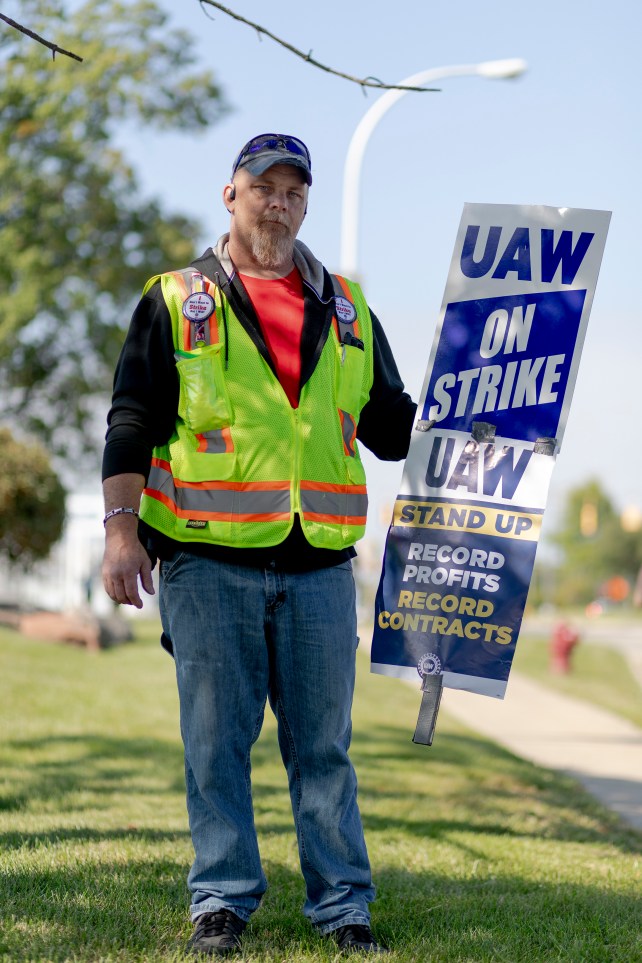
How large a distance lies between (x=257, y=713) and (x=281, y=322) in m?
1.09

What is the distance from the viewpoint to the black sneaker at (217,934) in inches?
126

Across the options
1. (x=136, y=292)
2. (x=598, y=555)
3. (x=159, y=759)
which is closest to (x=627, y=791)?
(x=159, y=759)

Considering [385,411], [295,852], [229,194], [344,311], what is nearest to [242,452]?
[344,311]

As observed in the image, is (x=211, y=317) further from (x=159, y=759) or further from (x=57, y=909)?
(x=159, y=759)

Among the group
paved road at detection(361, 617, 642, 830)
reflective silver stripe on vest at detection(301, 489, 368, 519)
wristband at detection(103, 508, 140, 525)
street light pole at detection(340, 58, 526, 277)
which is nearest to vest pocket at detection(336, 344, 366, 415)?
reflective silver stripe on vest at detection(301, 489, 368, 519)

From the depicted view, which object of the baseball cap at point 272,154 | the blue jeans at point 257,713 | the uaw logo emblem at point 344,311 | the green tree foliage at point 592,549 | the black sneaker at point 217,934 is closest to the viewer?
the black sneaker at point 217,934

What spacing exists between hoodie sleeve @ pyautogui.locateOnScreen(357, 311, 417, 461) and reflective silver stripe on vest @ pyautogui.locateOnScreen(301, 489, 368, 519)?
1.27ft

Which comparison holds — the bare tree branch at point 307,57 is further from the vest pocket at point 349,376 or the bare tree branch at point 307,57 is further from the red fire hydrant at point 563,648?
the red fire hydrant at point 563,648

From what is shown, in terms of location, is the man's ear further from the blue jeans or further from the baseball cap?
the blue jeans

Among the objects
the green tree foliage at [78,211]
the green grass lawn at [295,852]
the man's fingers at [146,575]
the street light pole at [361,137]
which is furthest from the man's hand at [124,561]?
the green tree foliage at [78,211]

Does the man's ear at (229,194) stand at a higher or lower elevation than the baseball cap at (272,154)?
lower

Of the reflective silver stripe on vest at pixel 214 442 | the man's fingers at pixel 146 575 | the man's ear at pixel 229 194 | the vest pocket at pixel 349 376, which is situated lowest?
the man's fingers at pixel 146 575

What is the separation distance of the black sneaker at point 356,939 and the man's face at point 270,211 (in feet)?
6.00

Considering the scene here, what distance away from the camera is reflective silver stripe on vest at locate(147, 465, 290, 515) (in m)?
3.32
